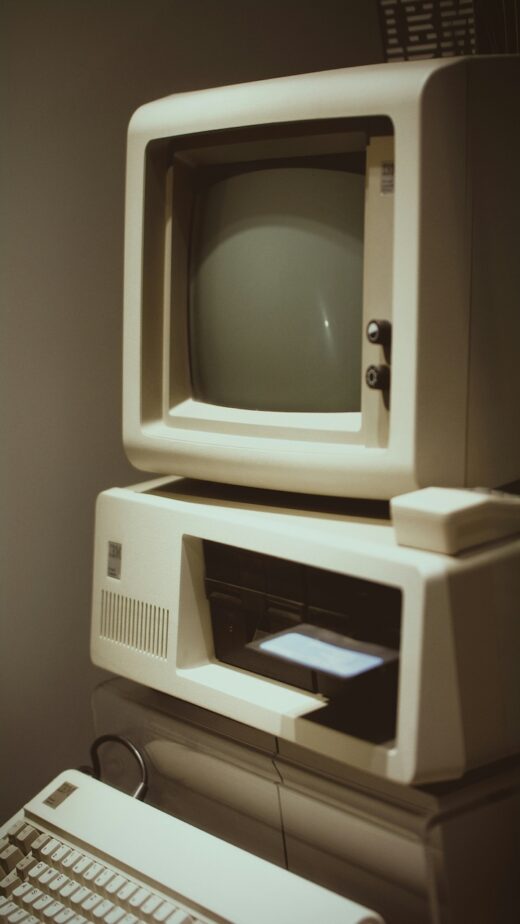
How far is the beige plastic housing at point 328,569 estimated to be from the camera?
0.85 metres

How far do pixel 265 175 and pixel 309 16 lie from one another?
0.48 metres

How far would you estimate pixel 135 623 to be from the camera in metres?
1.16

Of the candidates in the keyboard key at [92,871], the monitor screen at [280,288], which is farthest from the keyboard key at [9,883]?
the monitor screen at [280,288]

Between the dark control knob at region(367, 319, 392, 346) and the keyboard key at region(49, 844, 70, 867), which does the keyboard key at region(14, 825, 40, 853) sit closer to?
the keyboard key at region(49, 844, 70, 867)

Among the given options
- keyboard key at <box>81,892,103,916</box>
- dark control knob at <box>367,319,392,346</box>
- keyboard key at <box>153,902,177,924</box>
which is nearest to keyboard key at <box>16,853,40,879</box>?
keyboard key at <box>81,892,103,916</box>

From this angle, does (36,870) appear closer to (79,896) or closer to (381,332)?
(79,896)

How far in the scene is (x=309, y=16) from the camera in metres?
1.42

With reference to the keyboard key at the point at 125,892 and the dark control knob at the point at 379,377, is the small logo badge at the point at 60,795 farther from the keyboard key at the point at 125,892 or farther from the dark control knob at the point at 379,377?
the dark control knob at the point at 379,377

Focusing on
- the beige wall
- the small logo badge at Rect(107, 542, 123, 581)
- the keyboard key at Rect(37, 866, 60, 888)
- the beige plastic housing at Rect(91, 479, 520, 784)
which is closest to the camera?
the beige plastic housing at Rect(91, 479, 520, 784)

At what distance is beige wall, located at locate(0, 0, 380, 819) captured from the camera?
59.2 inches

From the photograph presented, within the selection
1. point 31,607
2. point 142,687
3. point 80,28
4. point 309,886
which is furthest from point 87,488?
point 309,886

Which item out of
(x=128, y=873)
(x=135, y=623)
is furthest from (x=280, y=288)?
(x=128, y=873)

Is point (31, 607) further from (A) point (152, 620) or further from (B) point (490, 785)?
(B) point (490, 785)

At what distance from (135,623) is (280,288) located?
438mm
